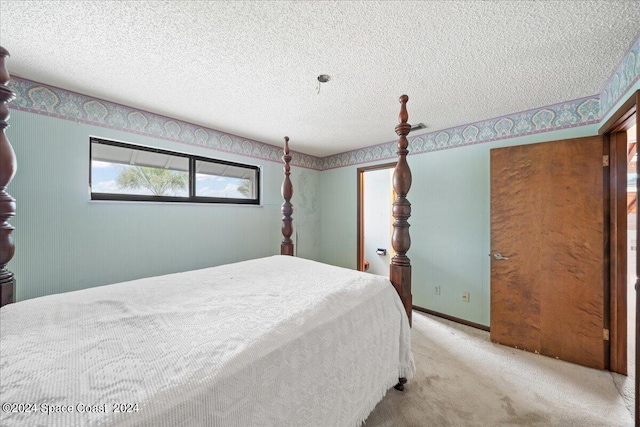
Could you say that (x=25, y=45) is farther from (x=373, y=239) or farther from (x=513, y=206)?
(x=373, y=239)

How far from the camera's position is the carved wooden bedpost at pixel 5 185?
107cm

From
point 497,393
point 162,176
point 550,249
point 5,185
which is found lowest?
point 497,393

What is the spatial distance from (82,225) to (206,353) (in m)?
2.16

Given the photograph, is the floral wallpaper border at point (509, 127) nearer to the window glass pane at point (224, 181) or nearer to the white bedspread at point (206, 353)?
the window glass pane at point (224, 181)

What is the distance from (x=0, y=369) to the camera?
673 mm

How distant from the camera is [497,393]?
5.57ft

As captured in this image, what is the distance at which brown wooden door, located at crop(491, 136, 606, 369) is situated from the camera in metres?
2.01

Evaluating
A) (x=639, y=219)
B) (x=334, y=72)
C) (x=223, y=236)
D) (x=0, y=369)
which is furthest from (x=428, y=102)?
(x=0, y=369)

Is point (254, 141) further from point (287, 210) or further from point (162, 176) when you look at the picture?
point (287, 210)

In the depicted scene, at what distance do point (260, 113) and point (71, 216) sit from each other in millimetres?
1887

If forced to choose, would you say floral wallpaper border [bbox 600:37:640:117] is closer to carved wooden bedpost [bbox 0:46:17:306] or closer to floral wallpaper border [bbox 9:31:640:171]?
floral wallpaper border [bbox 9:31:640:171]

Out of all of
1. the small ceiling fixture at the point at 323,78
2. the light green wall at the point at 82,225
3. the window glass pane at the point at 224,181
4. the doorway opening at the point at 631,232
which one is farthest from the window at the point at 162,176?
the doorway opening at the point at 631,232

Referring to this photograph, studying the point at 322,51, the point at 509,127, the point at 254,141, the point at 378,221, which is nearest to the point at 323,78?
the point at 322,51

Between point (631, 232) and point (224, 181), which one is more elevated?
point (224, 181)
